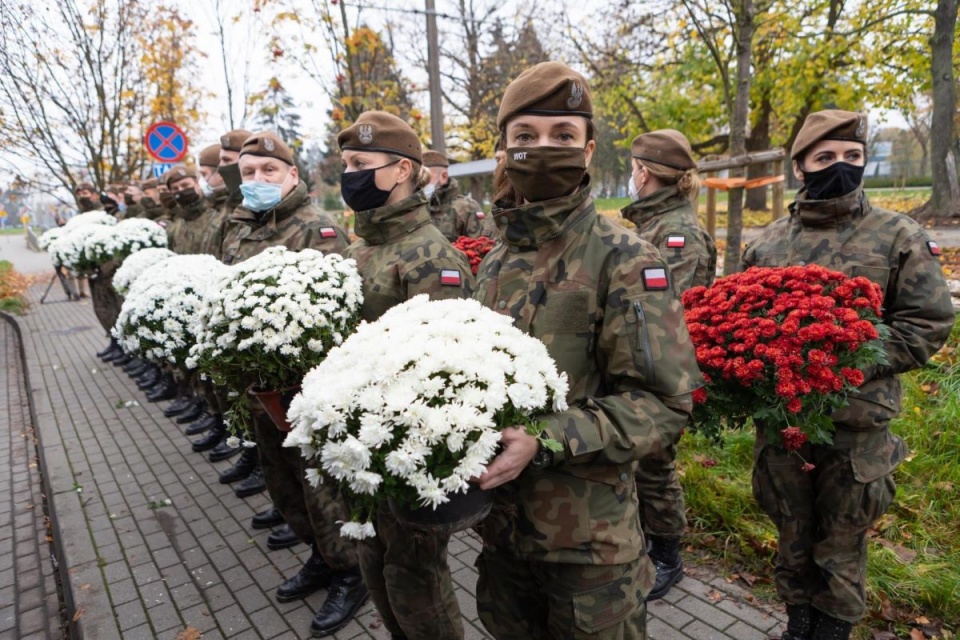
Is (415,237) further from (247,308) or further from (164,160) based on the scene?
(164,160)

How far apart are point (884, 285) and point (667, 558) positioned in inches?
76.3

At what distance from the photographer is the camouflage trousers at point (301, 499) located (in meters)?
3.22

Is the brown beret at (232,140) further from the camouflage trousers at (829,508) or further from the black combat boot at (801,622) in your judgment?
the black combat boot at (801,622)

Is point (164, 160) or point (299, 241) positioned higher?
point (164, 160)

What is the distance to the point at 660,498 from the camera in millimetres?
3365

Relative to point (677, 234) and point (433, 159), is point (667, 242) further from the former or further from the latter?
point (433, 159)

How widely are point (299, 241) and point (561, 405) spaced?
271cm

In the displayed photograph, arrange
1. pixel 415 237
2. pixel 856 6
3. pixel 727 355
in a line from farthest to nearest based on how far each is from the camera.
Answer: pixel 856 6 < pixel 415 237 < pixel 727 355

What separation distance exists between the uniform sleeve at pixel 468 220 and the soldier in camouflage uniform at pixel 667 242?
11.4ft

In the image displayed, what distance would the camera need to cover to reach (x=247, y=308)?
102 inches

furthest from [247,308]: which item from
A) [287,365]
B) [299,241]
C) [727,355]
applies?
[727,355]

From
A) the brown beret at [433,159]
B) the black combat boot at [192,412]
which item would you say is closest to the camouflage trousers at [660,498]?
the brown beret at [433,159]

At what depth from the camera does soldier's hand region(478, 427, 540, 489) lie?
1.46m

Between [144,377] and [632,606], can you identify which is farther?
[144,377]
